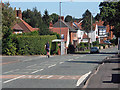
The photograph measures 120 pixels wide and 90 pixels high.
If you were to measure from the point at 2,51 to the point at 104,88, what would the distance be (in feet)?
105

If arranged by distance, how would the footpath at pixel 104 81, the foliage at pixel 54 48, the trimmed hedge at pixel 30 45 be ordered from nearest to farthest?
1. the footpath at pixel 104 81
2. the trimmed hedge at pixel 30 45
3. the foliage at pixel 54 48

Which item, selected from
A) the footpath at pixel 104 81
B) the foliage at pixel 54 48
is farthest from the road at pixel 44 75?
the foliage at pixel 54 48

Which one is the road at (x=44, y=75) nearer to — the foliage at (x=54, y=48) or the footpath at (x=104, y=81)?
the footpath at (x=104, y=81)

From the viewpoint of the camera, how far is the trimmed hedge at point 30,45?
43.7 meters

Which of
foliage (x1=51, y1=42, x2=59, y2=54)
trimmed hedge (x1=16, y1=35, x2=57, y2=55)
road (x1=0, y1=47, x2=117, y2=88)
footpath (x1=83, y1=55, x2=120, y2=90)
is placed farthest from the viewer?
foliage (x1=51, y1=42, x2=59, y2=54)

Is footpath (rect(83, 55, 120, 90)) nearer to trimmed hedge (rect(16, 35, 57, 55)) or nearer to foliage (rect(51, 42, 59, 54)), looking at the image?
trimmed hedge (rect(16, 35, 57, 55))

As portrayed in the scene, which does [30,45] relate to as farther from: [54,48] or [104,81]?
[104,81]

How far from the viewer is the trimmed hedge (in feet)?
143

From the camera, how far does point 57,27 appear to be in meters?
91.6

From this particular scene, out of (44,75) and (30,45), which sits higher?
(30,45)

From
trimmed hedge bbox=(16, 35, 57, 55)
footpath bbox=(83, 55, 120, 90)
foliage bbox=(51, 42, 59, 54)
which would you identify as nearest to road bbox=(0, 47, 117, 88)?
footpath bbox=(83, 55, 120, 90)

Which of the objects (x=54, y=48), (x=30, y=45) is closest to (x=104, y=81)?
(x=30, y=45)

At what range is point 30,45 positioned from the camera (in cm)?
4441

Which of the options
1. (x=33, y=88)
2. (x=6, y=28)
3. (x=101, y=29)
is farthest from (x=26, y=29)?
(x=101, y=29)
